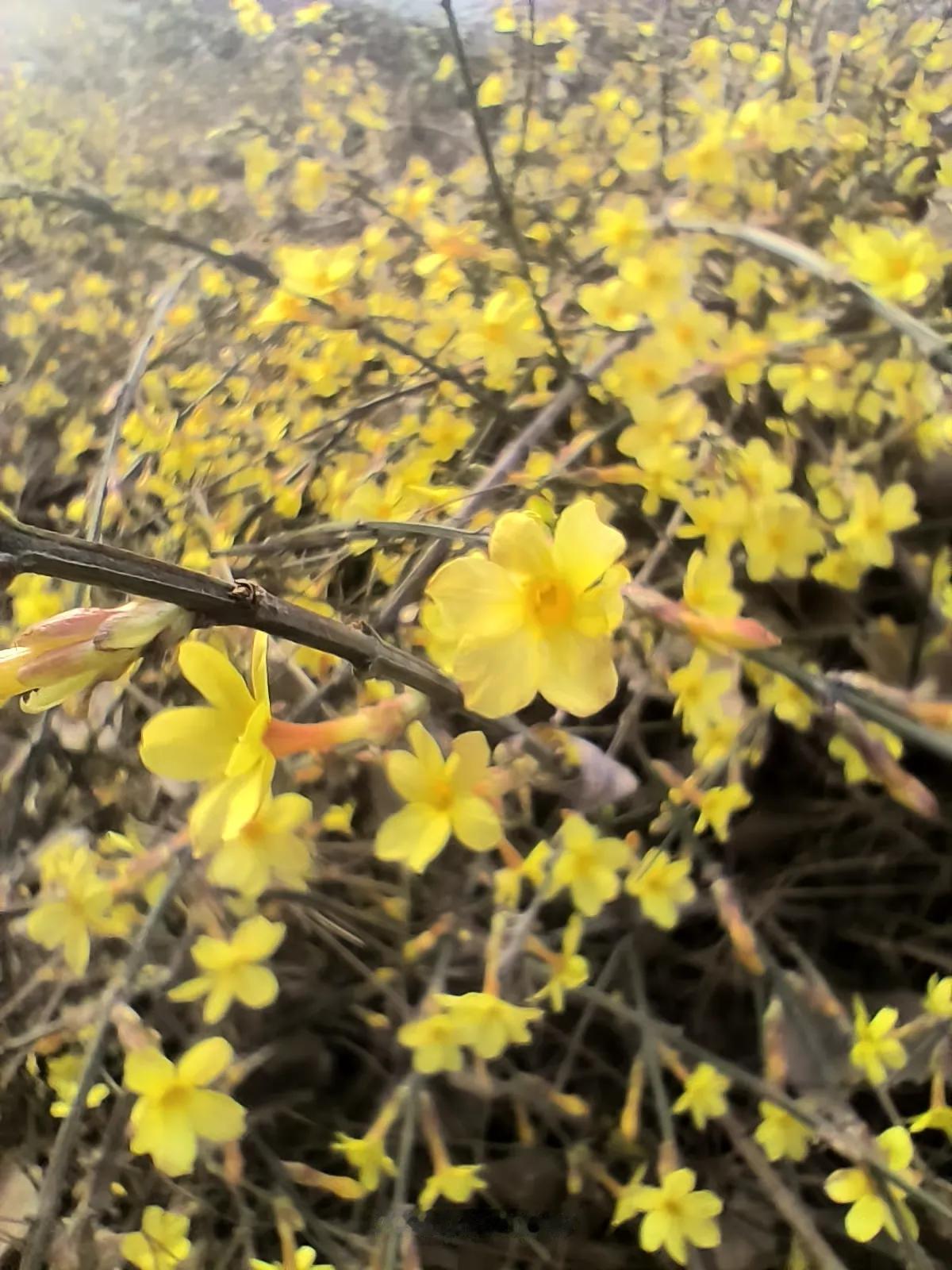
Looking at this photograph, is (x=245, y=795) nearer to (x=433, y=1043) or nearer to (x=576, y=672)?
(x=576, y=672)

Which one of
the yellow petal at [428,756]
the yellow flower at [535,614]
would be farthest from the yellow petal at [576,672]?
the yellow petal at [428,756]

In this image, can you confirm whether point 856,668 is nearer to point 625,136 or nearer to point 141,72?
point 625,136

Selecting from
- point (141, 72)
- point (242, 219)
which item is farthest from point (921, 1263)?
point (141, 72)

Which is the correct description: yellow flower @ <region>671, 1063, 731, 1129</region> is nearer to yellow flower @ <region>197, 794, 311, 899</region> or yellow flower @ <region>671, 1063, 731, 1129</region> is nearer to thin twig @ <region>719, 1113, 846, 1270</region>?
thin twig @ <region>719, 1113, 846, 1270</region>

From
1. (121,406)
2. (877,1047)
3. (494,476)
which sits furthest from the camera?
(121,406)

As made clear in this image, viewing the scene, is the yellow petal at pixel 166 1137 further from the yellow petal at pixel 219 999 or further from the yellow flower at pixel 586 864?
the yellow flower at pixel 586 864

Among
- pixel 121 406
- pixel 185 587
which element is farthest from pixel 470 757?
pixel 121 406

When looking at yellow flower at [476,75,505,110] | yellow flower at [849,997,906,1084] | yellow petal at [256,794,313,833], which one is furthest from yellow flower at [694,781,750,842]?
yellow flower at [476,75,505,110]
